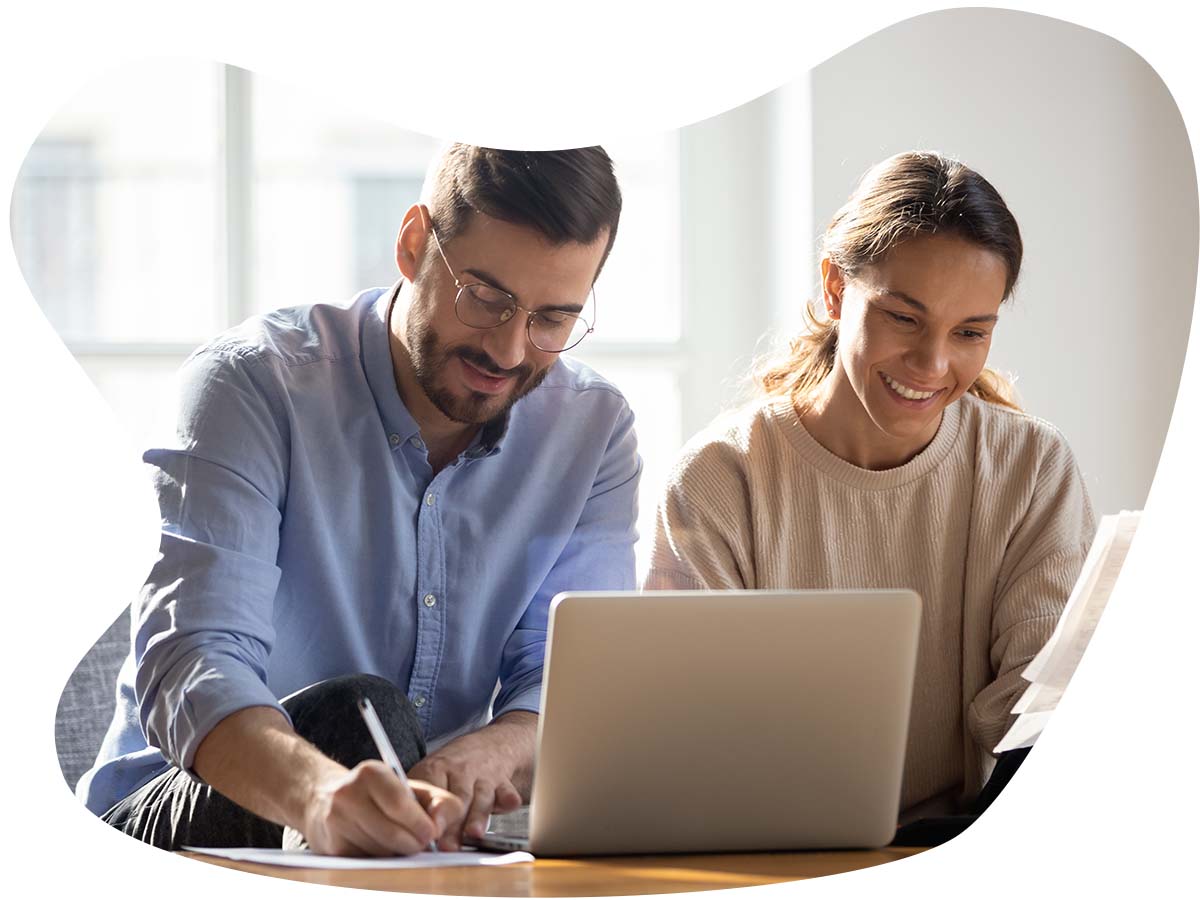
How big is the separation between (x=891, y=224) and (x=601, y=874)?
23.6 inches

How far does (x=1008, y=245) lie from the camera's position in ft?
4.28

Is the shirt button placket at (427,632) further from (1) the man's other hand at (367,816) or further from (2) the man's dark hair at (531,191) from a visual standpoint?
(2) the man's dark hair at (531,191)

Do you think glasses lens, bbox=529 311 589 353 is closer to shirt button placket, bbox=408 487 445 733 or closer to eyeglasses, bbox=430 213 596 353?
eyeglasses, bbox=430 213 596 353

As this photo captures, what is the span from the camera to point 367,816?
1.12 metres

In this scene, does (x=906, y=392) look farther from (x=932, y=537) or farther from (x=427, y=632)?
(x=427, y=632)

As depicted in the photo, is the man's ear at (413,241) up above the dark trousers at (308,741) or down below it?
above

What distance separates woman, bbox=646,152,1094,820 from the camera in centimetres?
127

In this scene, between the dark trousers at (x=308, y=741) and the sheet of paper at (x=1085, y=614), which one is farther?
the sheet of paper at (x=1085, y=614)

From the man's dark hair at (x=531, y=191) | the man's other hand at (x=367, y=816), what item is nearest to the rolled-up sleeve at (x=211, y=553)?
the man's other hand at (x=367, y=816)

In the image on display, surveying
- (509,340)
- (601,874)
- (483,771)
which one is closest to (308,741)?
(483,771)

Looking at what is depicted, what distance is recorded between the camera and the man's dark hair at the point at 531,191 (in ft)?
4.05

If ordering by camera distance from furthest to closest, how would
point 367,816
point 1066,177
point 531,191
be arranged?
point 1066,177 → point 531,191 → point 367,816

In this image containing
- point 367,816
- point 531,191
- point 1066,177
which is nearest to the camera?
point 367,816

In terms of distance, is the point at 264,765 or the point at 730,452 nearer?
the point at 264,765
